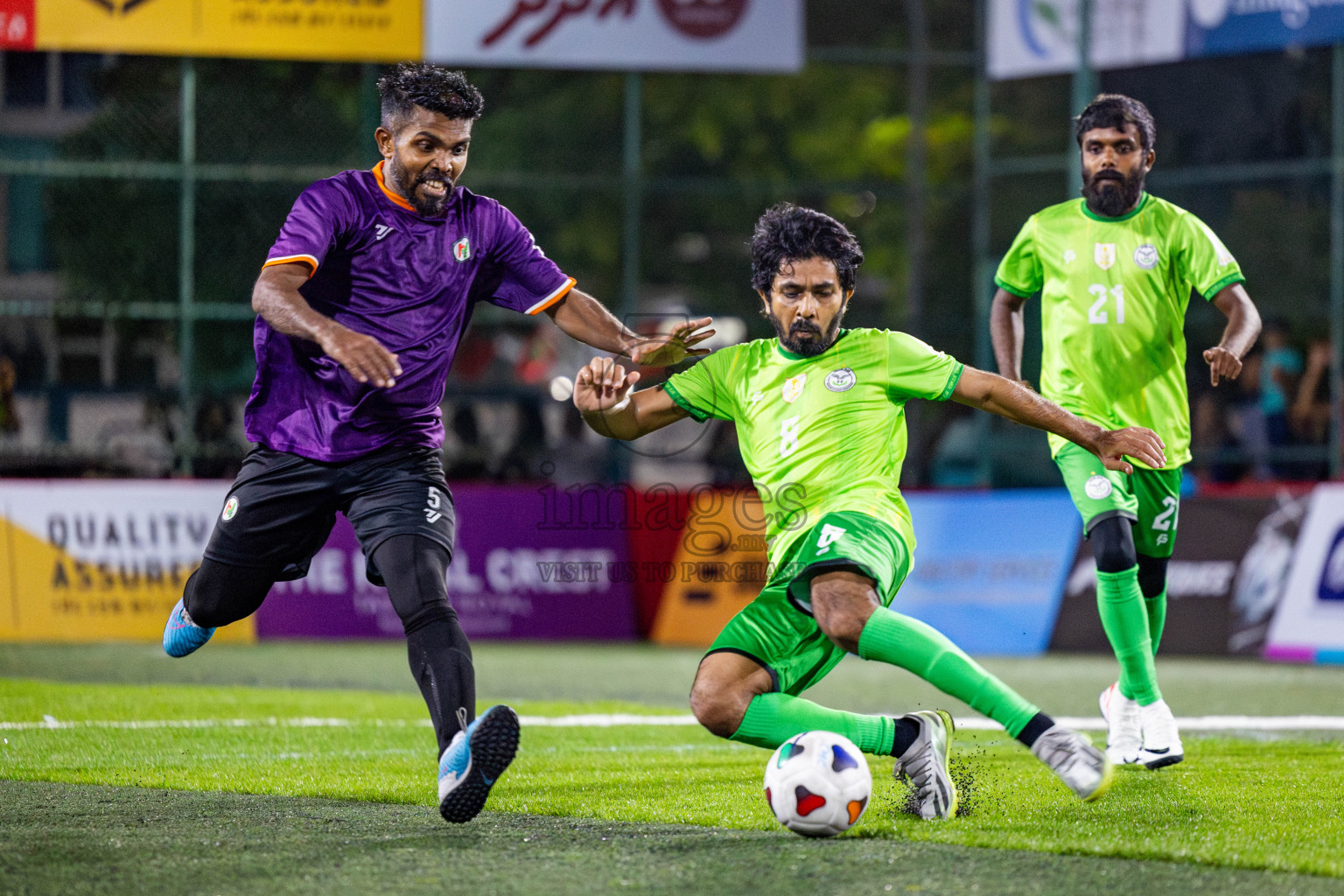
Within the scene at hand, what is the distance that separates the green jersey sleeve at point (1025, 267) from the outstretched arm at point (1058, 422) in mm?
2139

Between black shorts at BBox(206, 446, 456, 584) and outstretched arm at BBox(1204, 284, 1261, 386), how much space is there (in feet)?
9.38

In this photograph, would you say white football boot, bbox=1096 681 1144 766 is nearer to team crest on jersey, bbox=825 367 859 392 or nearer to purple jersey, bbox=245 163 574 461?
team crest on jersey, bbox=825 367 859 392

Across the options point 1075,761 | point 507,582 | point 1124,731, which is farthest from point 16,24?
point 1075,761

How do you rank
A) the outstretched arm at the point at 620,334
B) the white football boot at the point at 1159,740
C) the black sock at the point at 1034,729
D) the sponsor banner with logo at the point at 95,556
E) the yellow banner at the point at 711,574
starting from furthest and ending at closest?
1. the yellow banner at the point at 711,574
2. the sponsor banner with logo at the point at 95,556
3. the white football boot at the point at 1159,740
4. the outstretched arm at the point at 620,334
5. the black sock at the point at 1034,729

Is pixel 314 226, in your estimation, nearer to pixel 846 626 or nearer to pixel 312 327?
pixel 312 327

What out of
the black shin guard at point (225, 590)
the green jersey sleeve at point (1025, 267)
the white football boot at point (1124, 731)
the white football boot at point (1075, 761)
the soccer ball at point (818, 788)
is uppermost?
the green jersey sleeve at point (1025, 267)

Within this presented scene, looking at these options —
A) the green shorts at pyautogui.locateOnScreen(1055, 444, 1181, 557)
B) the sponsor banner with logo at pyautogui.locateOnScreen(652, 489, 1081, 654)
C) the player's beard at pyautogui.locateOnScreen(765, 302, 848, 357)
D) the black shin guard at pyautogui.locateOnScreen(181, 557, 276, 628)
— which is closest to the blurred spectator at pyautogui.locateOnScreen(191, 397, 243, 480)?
the sponsor banner with logo at pyautogui.locateOnScreen(652, 489, 1081, 654)

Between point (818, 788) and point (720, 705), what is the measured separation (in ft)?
1.63

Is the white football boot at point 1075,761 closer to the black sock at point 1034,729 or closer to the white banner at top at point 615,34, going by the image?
the black sock at point 1034,729

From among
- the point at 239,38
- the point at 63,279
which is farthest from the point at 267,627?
the point at 239,38

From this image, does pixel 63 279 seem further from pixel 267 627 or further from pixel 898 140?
pixel 898 140

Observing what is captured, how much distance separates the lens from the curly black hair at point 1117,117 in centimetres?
685

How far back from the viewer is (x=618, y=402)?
208 inches

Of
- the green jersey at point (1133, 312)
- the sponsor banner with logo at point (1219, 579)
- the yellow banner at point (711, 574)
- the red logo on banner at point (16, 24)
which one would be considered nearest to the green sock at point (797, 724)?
the green jersey at point (1133, 312)
